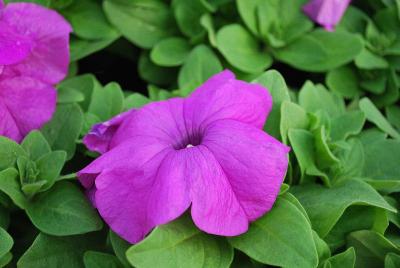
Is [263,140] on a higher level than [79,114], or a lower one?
higher

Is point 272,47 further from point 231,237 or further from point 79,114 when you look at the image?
point 231,237

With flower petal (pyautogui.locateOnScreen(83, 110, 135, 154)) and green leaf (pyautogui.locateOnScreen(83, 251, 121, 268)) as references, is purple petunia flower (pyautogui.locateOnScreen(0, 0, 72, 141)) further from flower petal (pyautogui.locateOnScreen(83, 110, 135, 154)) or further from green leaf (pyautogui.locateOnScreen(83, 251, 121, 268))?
green leaf (pyautogui.locateOnScreen(83, 251, 121, 268))

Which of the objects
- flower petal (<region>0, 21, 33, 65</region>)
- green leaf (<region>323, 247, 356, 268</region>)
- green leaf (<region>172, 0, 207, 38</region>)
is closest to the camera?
green leaf (<region>323, 247, 356, 268</region>)

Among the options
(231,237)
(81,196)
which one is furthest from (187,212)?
(81,196)

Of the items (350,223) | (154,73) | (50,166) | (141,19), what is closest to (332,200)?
(350,223)

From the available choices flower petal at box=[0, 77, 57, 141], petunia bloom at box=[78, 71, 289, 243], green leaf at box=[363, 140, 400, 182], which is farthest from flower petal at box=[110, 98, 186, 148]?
green leaf at box=[363, 140, 400, 182]

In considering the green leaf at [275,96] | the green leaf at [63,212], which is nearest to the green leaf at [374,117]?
the green leaf at [275,96]
